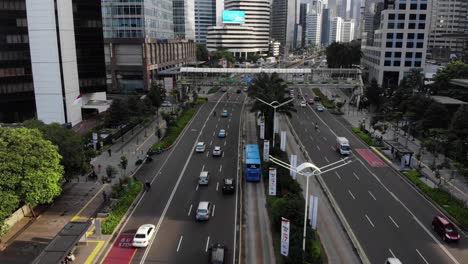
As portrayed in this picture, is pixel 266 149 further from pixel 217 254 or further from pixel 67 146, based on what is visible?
pixel 217 254

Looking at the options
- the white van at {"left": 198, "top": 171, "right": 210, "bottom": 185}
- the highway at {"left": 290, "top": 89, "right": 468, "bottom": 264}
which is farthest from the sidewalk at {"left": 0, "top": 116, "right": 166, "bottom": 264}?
the highway at {"left": 290, "top": 89, "right": 468, "bottom": 264}

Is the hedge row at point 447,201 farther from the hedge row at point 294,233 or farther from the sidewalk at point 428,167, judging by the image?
the hedge row at point 294,233

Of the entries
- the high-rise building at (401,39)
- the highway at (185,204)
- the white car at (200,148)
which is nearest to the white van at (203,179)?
the highway at (185,204)

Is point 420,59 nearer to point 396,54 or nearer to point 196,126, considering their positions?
point 396,54

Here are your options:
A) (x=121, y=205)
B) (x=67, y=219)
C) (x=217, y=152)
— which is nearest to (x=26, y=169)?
(x=67, y=219)

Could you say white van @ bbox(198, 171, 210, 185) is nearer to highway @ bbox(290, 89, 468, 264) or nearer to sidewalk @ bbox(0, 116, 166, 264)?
sidewalk @ bbox(0, 116, 166, 264)

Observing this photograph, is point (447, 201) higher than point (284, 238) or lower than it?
lower
